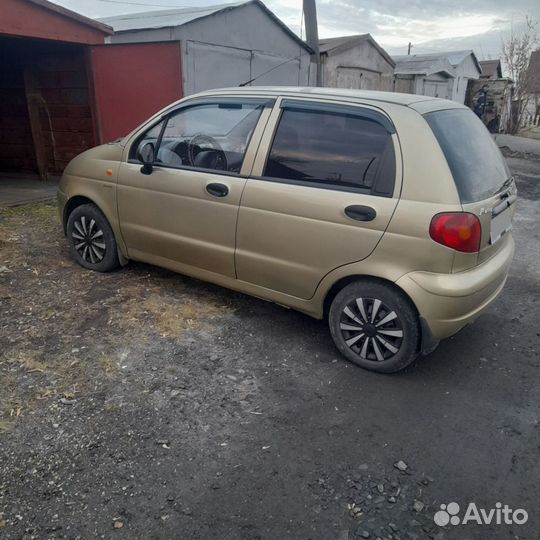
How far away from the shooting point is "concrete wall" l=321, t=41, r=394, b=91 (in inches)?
558

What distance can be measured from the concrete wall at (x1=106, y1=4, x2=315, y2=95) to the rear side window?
16.2 ft

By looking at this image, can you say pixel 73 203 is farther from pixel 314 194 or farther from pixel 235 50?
pixel 235 50

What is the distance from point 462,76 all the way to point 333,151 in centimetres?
2578

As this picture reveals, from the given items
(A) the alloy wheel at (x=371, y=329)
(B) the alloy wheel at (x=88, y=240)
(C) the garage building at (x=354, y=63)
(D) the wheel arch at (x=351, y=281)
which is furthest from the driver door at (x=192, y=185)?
(C) the garage building at (x=354, y=63)

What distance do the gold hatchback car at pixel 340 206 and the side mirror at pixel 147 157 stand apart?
1 cm

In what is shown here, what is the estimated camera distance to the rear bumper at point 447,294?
2791 millimetres

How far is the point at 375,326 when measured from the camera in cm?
307

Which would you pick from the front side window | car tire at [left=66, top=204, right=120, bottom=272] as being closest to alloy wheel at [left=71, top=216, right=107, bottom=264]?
car tire at [left=66, top=204, right=120, bottom=272]

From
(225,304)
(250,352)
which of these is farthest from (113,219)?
(250,352)

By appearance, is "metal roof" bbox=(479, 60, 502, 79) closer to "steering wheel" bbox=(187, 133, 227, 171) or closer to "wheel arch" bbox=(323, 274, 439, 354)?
"steering wheel" bbox=(187, 133, 227, 171)

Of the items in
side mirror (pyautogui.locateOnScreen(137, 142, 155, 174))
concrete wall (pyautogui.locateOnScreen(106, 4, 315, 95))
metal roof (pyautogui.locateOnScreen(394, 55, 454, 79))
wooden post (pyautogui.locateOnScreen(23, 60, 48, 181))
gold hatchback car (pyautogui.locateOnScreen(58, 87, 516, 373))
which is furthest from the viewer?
metal roof (pyautogui.locateOnScreen(394, 55, 454, 79))

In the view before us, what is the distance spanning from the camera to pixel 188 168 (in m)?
3.71
